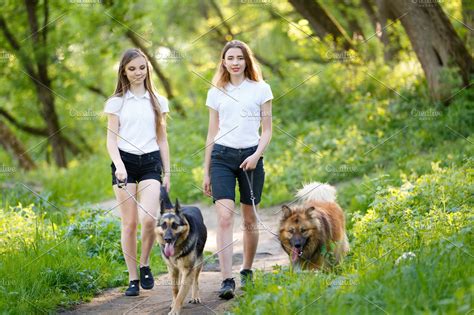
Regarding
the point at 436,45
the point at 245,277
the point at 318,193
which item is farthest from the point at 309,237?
the point at 436,45

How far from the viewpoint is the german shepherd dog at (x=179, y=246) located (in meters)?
5.58

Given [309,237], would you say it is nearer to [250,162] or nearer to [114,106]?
[250,162]

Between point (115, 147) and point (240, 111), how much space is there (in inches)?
47.7

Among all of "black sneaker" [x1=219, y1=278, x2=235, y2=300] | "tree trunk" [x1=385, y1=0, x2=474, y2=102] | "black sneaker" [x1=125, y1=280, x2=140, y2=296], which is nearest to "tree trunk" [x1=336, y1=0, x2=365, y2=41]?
"tree trunk" [x1=385, y1=0, x2=474, y2=102]

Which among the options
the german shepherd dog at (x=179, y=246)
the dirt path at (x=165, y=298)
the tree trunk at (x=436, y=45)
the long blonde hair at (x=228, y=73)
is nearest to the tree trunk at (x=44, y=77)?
the tree trunk at (x=436, y=45)

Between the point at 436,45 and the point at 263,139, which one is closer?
the point at 263,139

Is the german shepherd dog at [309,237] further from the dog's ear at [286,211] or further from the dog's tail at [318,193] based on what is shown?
the dog's tail at [318,193]

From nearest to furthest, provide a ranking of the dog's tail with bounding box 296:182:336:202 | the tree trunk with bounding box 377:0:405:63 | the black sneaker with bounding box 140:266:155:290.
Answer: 1. the black sneaker with bounding box 140:266:155:290
2. the dog's tail with bounding box 296:182:336:202
3. the tree trunk with bounding box 377:0:405:63

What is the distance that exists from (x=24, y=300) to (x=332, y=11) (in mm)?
17345

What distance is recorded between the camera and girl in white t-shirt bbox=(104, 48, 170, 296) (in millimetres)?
6188

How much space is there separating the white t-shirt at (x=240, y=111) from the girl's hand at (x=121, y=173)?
0.88 m

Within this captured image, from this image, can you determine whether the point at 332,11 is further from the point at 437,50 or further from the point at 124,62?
the point at 124,62

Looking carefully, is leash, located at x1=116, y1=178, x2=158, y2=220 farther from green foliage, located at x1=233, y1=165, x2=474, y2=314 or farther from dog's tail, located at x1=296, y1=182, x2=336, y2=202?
dog's tail, located at x1=296, y1=182, x2=336, y2=202

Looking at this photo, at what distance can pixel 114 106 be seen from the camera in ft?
20.5
